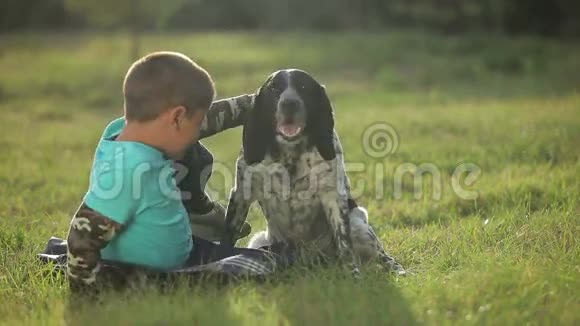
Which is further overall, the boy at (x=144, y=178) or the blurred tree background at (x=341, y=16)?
the blurred tree background at (x=341, y=16)

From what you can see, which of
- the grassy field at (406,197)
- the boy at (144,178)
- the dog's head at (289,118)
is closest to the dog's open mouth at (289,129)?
the dog's head at (289,118)

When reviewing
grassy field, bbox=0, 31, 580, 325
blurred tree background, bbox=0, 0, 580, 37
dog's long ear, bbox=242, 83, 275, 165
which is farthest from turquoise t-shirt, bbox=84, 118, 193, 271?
blurred tree background, bbox=0, 0, 580, 37

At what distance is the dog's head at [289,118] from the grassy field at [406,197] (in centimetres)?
91

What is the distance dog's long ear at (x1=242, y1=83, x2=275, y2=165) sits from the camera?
4.62m

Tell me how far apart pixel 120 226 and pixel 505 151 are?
551cm

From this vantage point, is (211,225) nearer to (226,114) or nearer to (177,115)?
(226,114)

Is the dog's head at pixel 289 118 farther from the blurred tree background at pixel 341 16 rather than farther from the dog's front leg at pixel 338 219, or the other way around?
the blurred tree background at pixel 341 16

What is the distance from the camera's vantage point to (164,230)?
13.2ft

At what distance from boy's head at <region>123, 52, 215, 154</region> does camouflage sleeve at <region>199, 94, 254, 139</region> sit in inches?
30.2

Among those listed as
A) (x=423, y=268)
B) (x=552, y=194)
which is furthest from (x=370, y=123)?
(x=423, y=268)

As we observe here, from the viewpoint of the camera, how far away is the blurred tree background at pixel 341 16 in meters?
29.8

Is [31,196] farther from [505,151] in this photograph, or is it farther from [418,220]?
[505,151]

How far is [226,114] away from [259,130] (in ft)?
1.04

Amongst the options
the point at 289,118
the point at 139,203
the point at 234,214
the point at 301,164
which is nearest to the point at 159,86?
the point at 139,203
